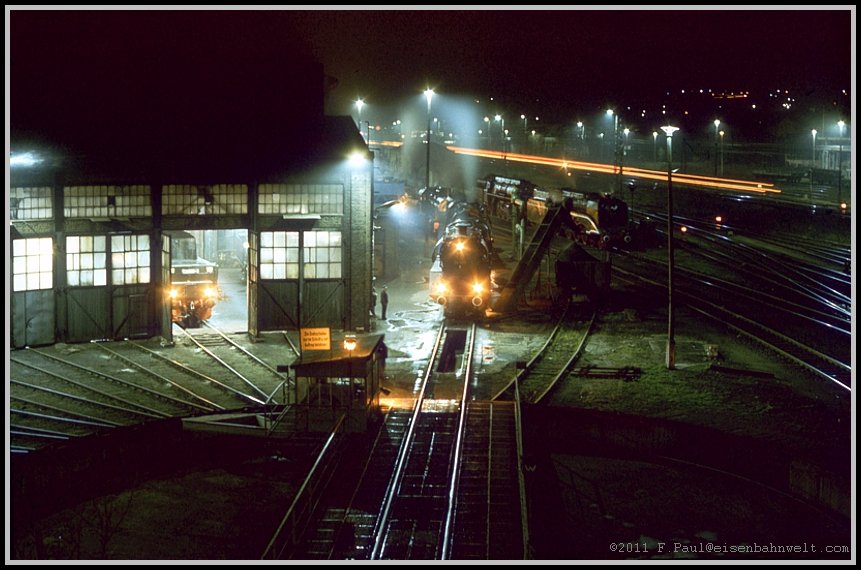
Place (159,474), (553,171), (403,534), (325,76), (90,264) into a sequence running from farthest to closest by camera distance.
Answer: (553,171) → (325,76) → (90,264) → (159,474) → (403,534)

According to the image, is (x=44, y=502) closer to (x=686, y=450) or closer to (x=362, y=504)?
(x=362, y=504)

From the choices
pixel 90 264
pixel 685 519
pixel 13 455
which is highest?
pixel 90 264

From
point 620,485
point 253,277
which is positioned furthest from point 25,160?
point 620,485

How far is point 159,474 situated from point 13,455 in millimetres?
3116

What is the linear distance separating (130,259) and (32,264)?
116 inches

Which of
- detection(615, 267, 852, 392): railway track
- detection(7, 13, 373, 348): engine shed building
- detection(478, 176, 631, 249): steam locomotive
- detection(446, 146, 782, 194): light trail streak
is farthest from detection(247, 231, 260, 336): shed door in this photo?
detection(446, 146, 782, 194): light trail streak

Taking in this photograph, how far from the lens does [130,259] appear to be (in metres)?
27.3

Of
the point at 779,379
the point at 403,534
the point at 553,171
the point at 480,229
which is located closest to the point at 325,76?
the point at 480,229

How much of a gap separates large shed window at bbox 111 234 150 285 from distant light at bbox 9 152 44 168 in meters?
3.27

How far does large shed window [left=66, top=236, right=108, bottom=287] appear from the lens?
86.7ft

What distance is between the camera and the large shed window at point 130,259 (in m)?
27.1

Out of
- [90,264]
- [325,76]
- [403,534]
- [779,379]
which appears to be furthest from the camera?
[325,76]

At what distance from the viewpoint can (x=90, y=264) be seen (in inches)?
1053

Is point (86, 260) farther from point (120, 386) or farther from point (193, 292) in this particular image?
point (193, 292)
